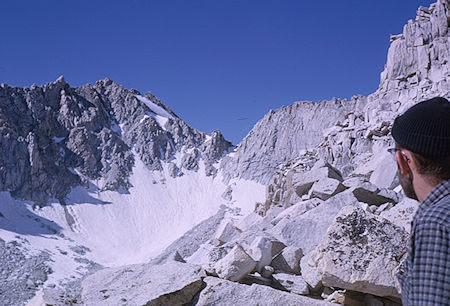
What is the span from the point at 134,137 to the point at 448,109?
10892 cm

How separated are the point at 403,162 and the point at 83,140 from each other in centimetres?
10272

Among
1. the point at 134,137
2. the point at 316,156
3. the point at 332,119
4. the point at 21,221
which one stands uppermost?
the point at 134,137

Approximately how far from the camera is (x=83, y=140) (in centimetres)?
9631

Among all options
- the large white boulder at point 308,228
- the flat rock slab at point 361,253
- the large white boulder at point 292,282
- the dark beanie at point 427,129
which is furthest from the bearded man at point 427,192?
the large white boulder at point 308,228

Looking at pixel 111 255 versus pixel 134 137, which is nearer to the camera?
pixel 111 255

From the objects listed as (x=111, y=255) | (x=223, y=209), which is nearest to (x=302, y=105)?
(x=223, y=209)

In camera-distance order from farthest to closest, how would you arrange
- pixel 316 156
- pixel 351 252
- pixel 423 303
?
pixel 316 156 → pixel 351 252 → pixel 423 303

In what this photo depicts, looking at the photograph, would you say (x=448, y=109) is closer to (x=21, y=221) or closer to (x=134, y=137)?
(x=21, y=221)

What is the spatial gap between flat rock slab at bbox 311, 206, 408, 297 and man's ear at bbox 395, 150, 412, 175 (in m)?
3.56

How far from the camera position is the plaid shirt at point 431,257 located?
1472 millimetres

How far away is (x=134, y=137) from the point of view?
107 meters

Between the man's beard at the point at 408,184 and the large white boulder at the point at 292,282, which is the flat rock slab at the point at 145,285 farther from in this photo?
the man's beard at the point at 408,184

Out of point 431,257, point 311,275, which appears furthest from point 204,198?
point 431,257

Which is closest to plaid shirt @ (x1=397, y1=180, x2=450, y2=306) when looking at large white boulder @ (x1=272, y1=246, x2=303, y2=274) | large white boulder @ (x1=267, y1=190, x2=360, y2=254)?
large white boulder @ (x1=272, y1=246, x2=303, y2=274)
